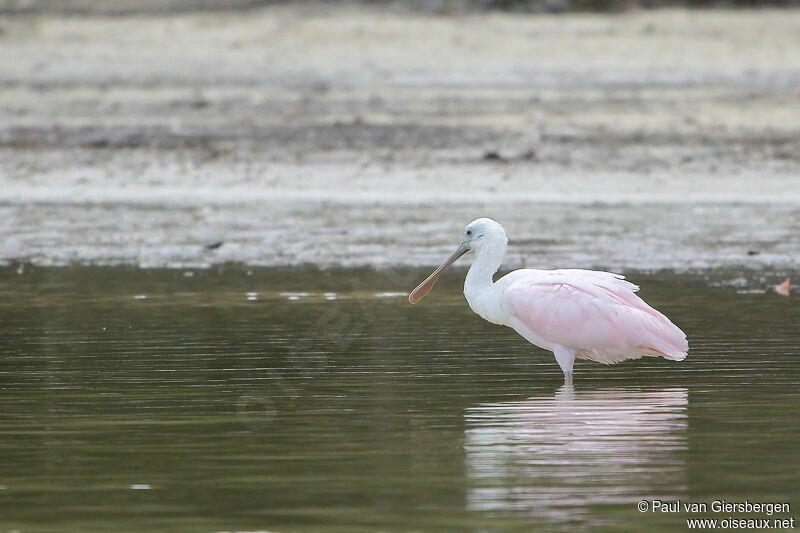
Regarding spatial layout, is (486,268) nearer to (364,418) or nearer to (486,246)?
(486,246)

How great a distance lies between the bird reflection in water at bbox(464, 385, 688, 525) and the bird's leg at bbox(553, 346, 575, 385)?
0.47 metres

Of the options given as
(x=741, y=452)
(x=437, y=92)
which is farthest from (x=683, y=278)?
(x=437, y=92)

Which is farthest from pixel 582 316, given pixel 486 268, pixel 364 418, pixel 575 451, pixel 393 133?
pixel 393 133

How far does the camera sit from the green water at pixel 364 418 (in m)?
5.46

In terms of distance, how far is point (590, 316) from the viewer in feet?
27.0

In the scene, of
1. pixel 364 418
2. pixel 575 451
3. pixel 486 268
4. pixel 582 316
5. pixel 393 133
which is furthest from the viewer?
pixel 393 133

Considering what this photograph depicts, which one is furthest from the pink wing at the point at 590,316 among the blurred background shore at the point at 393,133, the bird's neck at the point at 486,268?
the blurred background shore at the point at 393,133

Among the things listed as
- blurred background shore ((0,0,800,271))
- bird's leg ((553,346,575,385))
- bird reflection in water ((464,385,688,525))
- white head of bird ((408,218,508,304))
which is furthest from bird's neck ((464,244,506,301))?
blurred background shore ((0,0,800,271))

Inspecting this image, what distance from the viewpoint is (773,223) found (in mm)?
14469

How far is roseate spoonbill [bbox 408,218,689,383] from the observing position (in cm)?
816

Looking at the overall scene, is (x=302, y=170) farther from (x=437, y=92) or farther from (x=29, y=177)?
(x=437, y=92)

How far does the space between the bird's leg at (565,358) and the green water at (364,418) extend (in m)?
0.07

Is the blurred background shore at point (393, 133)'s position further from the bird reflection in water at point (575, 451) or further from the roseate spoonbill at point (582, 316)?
the bird reflection in water at point (575, 451)

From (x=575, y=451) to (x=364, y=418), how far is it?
110cm
